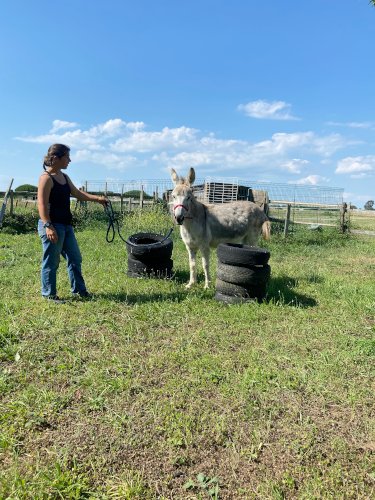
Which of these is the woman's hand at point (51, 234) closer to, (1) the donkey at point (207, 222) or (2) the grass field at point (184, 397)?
(2) the grass field at point (184, 397)

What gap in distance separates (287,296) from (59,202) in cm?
414

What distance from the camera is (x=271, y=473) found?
2551mm

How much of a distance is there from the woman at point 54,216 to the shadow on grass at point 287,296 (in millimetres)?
3418

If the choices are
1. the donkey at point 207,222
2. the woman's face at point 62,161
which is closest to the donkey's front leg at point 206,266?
the donkey at point 207,222

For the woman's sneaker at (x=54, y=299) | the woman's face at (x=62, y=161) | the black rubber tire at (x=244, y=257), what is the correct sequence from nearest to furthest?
1. the woman's face at (x=62, y=161)
2. the woman's sneaker at (x=54, y=299)
3. the black rubber tire at (x=244, y=257)

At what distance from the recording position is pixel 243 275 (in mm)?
6000

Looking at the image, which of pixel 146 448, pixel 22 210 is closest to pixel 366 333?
pixel 146 448

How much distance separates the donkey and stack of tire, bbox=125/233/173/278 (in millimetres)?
482

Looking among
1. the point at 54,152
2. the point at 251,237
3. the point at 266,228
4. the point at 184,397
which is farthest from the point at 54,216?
the point at 266,228

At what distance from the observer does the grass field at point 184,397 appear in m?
2.49

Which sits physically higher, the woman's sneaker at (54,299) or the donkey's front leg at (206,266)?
the donkey's front leg at (206,266)

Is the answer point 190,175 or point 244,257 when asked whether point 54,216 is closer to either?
point 190,175

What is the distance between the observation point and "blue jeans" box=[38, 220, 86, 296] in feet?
18.3

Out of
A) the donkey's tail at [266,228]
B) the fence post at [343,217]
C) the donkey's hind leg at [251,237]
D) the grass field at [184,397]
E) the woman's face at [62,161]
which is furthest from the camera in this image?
the fence post at [343,217]
